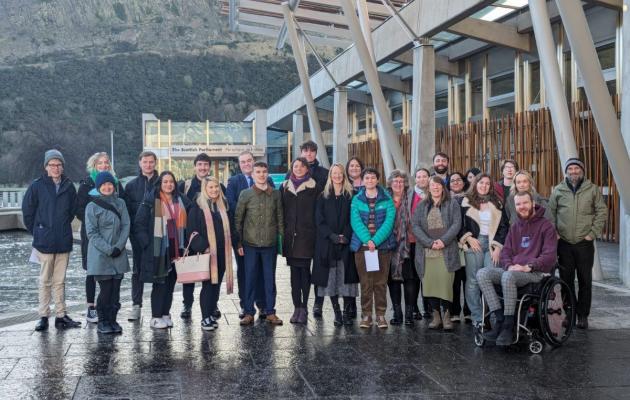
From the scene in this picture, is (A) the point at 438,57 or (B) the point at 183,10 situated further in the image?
(B) the point at 183,10

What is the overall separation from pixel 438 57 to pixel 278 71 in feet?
302

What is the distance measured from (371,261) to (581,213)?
217 centimetres

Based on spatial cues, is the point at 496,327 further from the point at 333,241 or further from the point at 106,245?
the point at 106,245

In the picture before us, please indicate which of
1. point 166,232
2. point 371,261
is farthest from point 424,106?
point 166,232

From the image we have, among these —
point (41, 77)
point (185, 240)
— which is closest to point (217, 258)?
point (185, 240)

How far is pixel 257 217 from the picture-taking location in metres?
8.59

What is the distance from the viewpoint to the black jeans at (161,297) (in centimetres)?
847

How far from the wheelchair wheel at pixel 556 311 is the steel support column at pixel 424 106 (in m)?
12.6

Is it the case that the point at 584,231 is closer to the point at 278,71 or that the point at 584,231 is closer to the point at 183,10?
the point at 278,71

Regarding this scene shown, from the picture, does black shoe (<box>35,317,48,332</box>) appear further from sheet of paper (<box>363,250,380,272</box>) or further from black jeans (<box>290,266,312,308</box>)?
sheet of paper (<box>363,250,380,272</box>)

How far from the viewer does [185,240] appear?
28.2 ft

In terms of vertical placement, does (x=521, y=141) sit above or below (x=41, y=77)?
below

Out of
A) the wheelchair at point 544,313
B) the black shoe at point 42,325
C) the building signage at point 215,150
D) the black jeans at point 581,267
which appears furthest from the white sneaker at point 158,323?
the building signage at point 215,150

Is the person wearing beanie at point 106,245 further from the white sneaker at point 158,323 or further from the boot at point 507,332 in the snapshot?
the boot at point 507,332
